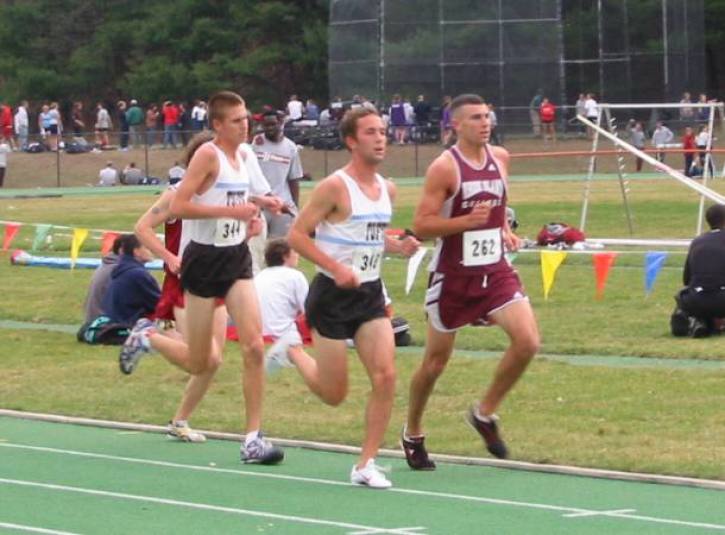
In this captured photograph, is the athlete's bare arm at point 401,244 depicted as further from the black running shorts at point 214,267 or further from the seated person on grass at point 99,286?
the seated person on grass at point 99,286

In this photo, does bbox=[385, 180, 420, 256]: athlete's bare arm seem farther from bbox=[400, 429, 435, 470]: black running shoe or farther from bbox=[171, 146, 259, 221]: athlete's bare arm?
bbox=[400, 429, 435, 470]: black running shoe

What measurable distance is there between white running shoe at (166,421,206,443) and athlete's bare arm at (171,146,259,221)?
1.52 m

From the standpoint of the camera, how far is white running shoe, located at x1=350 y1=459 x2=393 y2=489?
31.5ft

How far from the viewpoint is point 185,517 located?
8891mm

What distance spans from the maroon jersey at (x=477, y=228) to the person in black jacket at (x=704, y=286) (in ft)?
20.0

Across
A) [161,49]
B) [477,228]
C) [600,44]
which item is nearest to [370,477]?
[477,228]

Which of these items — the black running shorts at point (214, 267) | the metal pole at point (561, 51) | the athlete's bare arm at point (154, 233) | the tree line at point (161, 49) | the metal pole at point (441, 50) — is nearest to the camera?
the black running shorts at point (214, 267)

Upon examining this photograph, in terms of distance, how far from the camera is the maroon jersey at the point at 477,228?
10.1 m

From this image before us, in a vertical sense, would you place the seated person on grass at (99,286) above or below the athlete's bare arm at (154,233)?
below

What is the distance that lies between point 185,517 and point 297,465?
173 cm

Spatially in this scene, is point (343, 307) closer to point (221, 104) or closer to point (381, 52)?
point (221, 104)

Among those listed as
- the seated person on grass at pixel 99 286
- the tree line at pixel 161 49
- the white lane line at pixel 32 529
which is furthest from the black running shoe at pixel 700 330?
the tree line at pixel 161 49

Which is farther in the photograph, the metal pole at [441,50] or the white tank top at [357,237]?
the metal pole at [441,50]

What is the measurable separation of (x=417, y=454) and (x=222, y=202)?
1.79 metres
